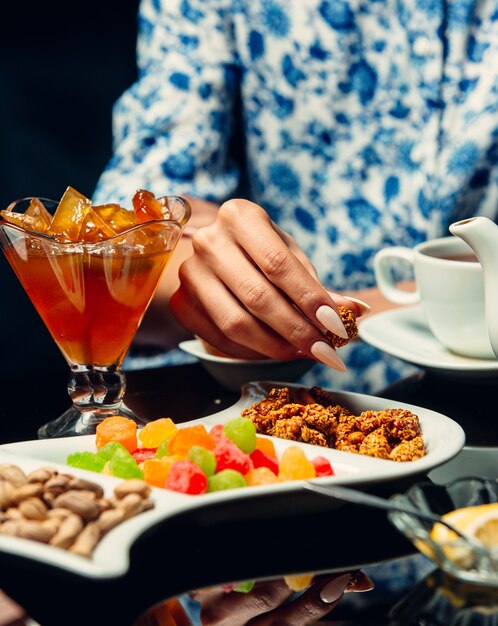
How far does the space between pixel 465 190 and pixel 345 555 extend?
3.38 feet

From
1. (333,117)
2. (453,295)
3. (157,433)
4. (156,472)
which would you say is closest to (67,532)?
(156,472)

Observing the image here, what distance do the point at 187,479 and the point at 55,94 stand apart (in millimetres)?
2051

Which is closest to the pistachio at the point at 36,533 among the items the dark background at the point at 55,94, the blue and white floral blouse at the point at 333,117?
the blue and white floral blouse at the point at 333,117

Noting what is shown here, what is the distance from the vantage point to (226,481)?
61cm

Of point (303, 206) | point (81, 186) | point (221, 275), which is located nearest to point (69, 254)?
point (221, 275)

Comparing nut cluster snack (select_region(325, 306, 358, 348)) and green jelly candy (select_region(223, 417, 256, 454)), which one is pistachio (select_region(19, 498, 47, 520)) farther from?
nut cluster snack (select_region(325, 306, 358, 348))

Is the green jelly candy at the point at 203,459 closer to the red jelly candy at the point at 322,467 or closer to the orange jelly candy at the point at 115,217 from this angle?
the red jelly candy at the point at 322,467

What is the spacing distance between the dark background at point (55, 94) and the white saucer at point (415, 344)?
4.84 ft

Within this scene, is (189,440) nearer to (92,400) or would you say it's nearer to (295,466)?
(295,466)

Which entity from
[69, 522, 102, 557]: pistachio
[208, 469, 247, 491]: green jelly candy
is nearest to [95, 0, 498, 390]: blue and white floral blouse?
[208, 469, 247, 491]: green jelly candy

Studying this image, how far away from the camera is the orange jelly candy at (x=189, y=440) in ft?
2.15

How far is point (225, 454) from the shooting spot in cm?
64

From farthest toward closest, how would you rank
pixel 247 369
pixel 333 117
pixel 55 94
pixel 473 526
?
pixel 55 94 → pixel 333 117 → pixel 247 369 → pixel 473 526

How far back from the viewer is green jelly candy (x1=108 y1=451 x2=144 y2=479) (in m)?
0.64
